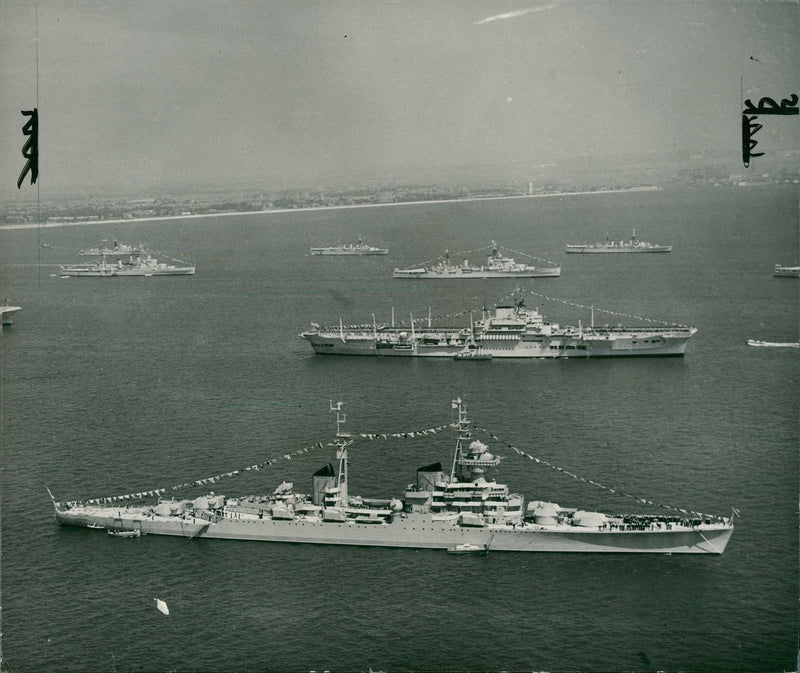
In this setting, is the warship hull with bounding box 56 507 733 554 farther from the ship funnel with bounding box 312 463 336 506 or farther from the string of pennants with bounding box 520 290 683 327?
the string of pennants with bounding box 520 290 683 327

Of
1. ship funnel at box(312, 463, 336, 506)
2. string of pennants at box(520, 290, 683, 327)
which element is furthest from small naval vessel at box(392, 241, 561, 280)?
ship funnel at box(312, 463, 336, 506)

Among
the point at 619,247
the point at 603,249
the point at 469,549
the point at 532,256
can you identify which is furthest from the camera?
the point at 603,249

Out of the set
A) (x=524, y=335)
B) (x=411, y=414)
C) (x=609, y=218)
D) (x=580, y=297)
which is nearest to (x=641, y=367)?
(x=524, y=335)

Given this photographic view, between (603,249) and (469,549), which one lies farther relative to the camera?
(603,249)

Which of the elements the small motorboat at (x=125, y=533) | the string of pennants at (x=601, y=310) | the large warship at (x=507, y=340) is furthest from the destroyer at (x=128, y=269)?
the small motorboat at (x=125, y=533)

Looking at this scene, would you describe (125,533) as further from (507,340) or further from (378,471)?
(507,340)

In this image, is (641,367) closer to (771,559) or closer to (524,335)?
(524,335)

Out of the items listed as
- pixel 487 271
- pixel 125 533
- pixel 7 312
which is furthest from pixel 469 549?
pixel 487 271
